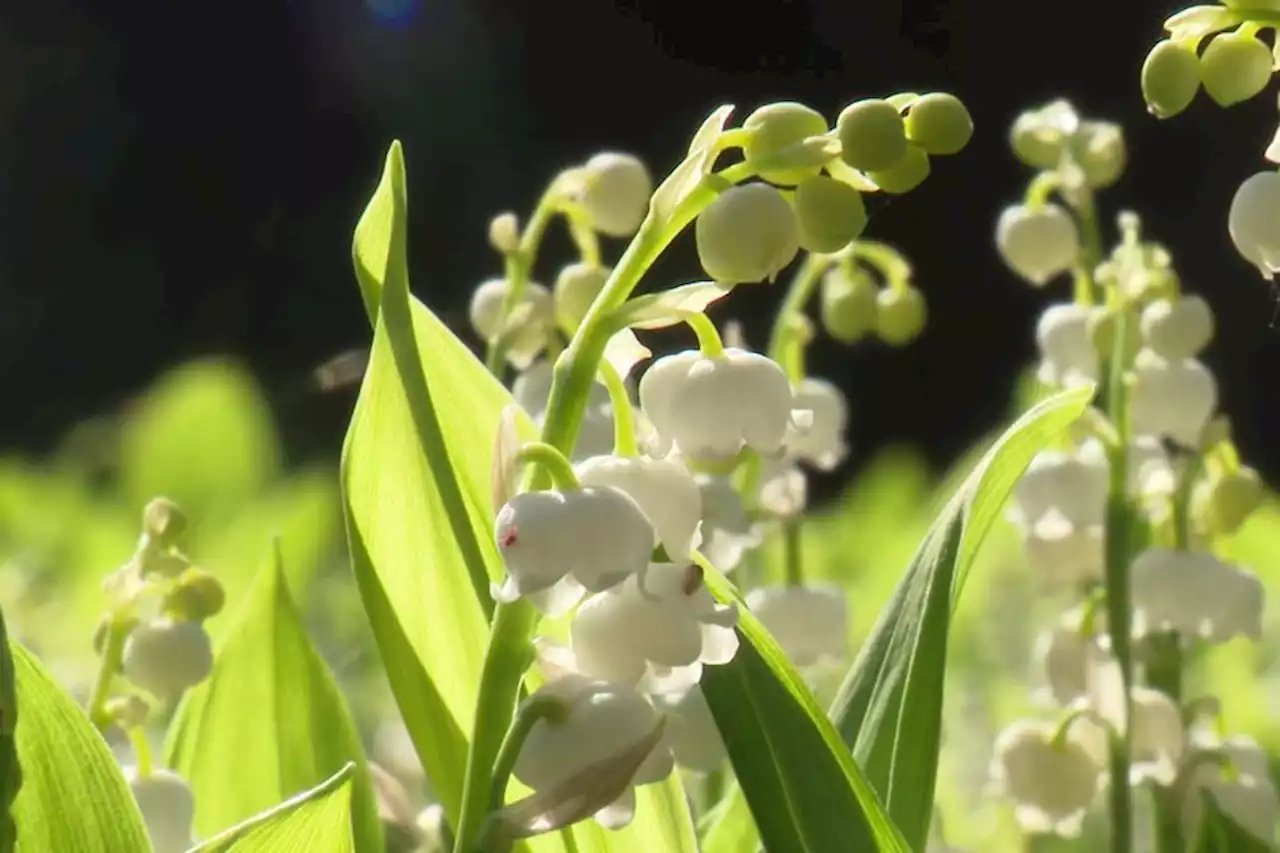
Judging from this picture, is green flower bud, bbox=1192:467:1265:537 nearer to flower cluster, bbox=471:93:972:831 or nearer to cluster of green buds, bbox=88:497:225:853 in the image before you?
flower cluster, bbox=471:93:972:831

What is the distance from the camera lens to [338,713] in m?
0.72

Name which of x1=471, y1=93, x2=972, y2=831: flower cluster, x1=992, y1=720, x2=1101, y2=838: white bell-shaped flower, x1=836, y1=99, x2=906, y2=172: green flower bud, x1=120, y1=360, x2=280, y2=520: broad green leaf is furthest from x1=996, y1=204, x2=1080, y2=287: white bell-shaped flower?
x1=120, y1=360, x2=280, y2=520: broad green leaf

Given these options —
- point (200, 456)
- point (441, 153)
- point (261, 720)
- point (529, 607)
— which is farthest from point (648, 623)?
point (441, 153)

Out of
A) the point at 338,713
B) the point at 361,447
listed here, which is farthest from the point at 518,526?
the point at 338,713

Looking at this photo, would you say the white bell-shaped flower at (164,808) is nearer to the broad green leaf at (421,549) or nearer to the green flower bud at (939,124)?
the broad green leaf at (421,549)

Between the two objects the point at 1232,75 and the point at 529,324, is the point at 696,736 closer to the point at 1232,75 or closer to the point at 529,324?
Result: the point at 529,324

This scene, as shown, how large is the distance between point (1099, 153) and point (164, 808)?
525mm

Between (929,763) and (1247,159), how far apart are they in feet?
12.9

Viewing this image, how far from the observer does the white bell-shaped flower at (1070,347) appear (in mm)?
867

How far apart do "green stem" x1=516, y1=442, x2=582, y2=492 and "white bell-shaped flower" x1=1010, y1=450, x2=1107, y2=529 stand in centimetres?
46

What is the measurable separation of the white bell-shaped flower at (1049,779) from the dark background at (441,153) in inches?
136

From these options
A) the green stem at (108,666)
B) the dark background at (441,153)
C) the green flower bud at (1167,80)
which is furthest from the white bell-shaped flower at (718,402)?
the dark background at (441,153)

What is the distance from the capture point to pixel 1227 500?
0.80 metres

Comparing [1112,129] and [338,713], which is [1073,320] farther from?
[338,713]
